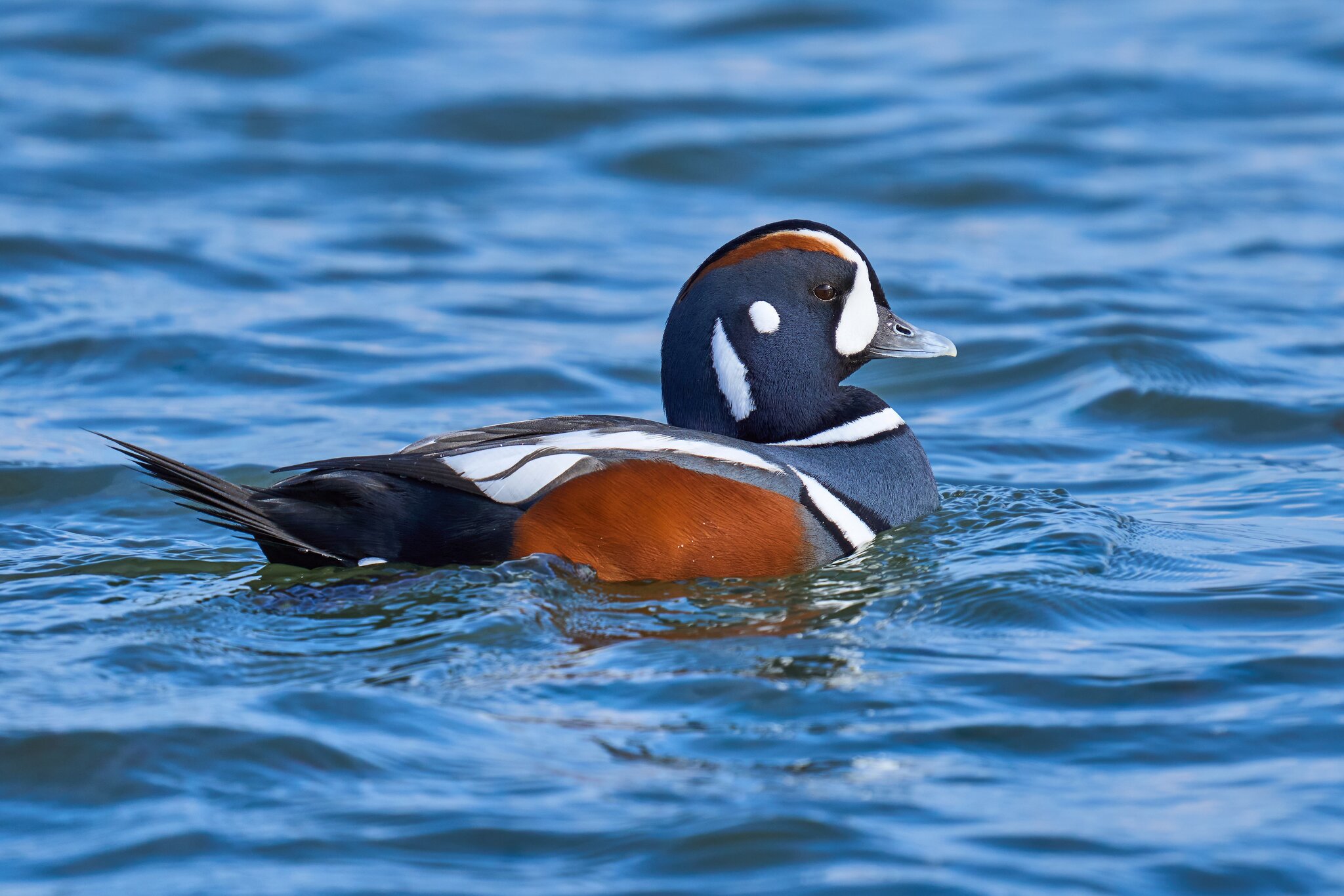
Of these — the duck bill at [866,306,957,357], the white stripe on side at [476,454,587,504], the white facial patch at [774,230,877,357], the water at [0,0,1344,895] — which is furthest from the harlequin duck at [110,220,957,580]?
the duck bill at [866,306,957,357]

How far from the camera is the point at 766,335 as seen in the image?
6.50 metres

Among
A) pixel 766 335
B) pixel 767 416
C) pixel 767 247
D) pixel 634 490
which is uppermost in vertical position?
pixel 767 247

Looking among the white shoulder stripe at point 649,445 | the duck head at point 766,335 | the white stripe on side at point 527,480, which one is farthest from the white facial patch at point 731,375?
the white stripe on side at point 527,480

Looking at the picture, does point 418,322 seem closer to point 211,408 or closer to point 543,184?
point 211,408

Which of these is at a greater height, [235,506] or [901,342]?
[901,342]

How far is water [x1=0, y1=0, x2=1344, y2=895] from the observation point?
4359 mm

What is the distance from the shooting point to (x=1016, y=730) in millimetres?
4859

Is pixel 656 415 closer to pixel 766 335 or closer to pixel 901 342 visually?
pixel 901 342

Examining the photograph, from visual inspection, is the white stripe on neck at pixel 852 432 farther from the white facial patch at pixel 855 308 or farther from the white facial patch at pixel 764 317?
the white facial patch at pixel 764 317

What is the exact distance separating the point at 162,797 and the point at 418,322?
21.2 ft

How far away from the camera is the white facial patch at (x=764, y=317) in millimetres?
6484

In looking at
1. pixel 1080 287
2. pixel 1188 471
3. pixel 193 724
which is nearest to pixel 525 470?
pixel 193 724

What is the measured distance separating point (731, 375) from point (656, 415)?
2.65m

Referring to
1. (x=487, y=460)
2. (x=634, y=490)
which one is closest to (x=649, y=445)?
(x=634, y=490)
